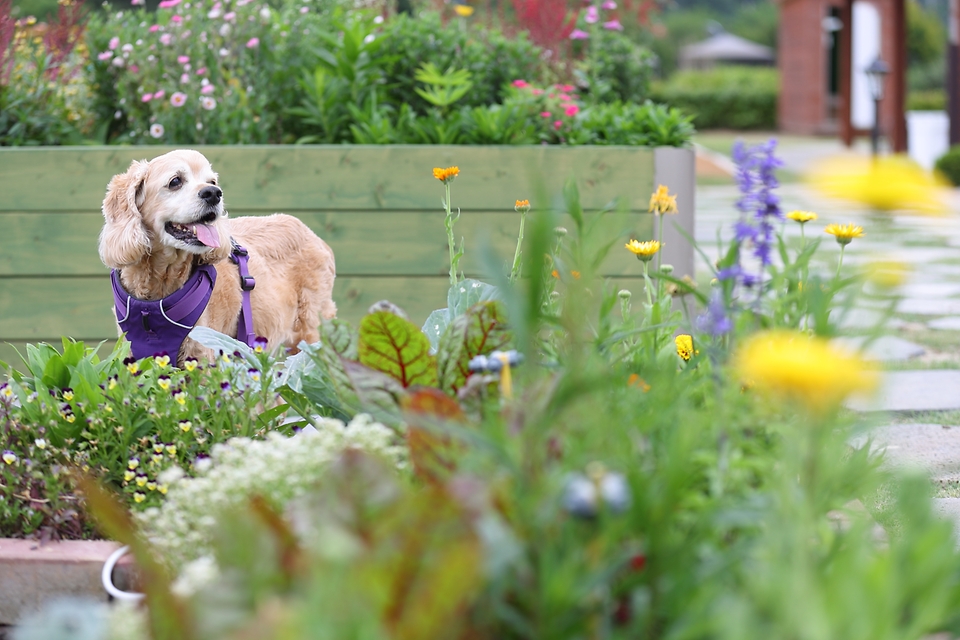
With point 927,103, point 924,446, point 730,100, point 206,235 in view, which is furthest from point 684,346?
point 730,100

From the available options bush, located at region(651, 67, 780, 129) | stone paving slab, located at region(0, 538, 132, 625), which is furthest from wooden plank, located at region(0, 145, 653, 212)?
bush, located at region(651, 67, 780, 129)

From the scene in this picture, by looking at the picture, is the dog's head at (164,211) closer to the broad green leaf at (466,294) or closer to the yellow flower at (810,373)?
the broad green leaf at (466,294)

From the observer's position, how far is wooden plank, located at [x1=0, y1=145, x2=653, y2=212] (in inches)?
169

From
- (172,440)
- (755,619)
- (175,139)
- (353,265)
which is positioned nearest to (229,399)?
(172,440)

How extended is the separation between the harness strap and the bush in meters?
29.9

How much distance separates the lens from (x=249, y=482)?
5.08 ft

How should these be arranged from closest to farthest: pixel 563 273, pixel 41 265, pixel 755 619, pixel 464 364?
1. pixel 755 619
2. pixel 563 273
3. pixel 464 364
4. pixel 41 265

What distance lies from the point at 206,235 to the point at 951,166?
12.7m

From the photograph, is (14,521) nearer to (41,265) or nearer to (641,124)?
(41,265)

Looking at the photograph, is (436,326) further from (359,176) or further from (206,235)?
(359,176)

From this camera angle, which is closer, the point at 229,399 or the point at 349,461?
the point at 349,461

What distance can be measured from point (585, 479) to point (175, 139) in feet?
13.3

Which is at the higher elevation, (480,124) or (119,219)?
(480,124)

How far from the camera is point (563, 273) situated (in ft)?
5.52
